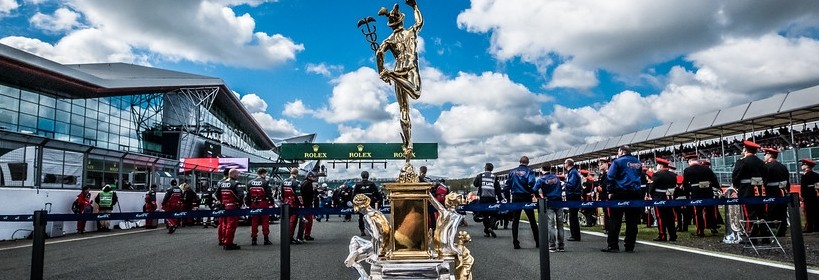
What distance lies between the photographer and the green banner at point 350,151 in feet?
128

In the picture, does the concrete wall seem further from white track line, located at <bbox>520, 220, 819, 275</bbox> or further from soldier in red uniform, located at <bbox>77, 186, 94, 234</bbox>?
white track line, located at <bbox>520, 220, 819, 275</bbox>

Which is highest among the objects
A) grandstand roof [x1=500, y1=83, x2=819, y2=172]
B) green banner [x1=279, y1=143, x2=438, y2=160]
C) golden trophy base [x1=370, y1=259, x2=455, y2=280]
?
green banner [x1=279, y1=143, x2=438, y2=160]

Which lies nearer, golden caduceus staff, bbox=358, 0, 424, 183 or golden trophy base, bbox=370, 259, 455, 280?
golden trophy base, bbox=370, 259, 455, 280

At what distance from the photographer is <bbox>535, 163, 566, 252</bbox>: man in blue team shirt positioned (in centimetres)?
831

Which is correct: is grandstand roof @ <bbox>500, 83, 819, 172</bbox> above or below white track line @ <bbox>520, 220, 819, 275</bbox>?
above

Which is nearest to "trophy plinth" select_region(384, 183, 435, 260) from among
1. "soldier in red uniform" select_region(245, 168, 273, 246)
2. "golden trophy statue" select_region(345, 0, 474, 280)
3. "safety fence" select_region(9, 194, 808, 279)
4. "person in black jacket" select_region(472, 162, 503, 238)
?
"golden trophy statue" select_region(345, 0, 474, 280)

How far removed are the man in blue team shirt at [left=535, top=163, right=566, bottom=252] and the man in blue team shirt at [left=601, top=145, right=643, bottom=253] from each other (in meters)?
0.74

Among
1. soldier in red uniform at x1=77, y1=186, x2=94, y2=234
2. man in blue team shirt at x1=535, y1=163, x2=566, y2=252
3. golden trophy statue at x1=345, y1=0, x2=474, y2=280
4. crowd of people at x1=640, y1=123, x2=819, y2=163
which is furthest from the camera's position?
crowd of people at x1=640, y1=123, x2=819, y2=163

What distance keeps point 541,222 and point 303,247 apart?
6079mm

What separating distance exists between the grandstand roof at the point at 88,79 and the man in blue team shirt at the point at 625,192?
30.1 m

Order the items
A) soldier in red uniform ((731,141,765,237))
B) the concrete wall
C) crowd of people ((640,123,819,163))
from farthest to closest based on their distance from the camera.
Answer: crowd of people ((640,123,819,163)) → the concrete wall → soldier in red uniform ((731,141,765,237))

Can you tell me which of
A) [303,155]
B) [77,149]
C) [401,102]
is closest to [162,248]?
[77,149]

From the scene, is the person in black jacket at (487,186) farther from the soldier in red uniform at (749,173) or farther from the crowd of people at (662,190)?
the soldier in red uniform at (749,173)

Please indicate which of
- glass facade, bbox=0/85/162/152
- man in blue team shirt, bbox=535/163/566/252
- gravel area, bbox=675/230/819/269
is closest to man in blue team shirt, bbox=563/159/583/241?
man in blue team shirt, bbox=535/163/566/252
